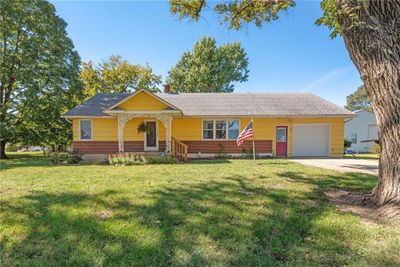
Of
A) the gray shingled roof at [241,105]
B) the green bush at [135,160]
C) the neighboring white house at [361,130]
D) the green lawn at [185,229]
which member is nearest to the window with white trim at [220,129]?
the gray shingled roof at [241,105]

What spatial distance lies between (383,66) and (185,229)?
14.9 feet

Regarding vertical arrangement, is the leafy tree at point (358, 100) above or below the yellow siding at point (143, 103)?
above

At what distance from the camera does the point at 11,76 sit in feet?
59.7

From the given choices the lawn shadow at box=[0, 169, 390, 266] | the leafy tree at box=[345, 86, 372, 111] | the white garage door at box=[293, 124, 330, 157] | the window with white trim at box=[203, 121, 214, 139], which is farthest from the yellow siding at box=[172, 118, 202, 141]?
the leafy tree at box=[345, 86, 372, 111]

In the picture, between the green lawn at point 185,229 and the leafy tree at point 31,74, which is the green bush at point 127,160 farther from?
the leafy tree at point 31,74

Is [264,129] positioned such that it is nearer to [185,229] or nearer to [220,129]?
[220,129]

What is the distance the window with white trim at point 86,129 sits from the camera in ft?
48.4

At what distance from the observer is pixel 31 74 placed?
18.4 meters

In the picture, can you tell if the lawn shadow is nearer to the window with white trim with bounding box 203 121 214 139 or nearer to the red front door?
the window with white trim with bounding box 203 121 214 139

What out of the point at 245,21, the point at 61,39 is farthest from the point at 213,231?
the point at 61,39

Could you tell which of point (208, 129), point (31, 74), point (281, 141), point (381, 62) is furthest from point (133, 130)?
point (381, 62)

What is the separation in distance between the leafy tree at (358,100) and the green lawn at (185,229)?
70.2 metres

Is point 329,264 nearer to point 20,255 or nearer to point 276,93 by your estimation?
point 20,255

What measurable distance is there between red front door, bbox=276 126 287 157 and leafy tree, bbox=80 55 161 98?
66.8 ft
